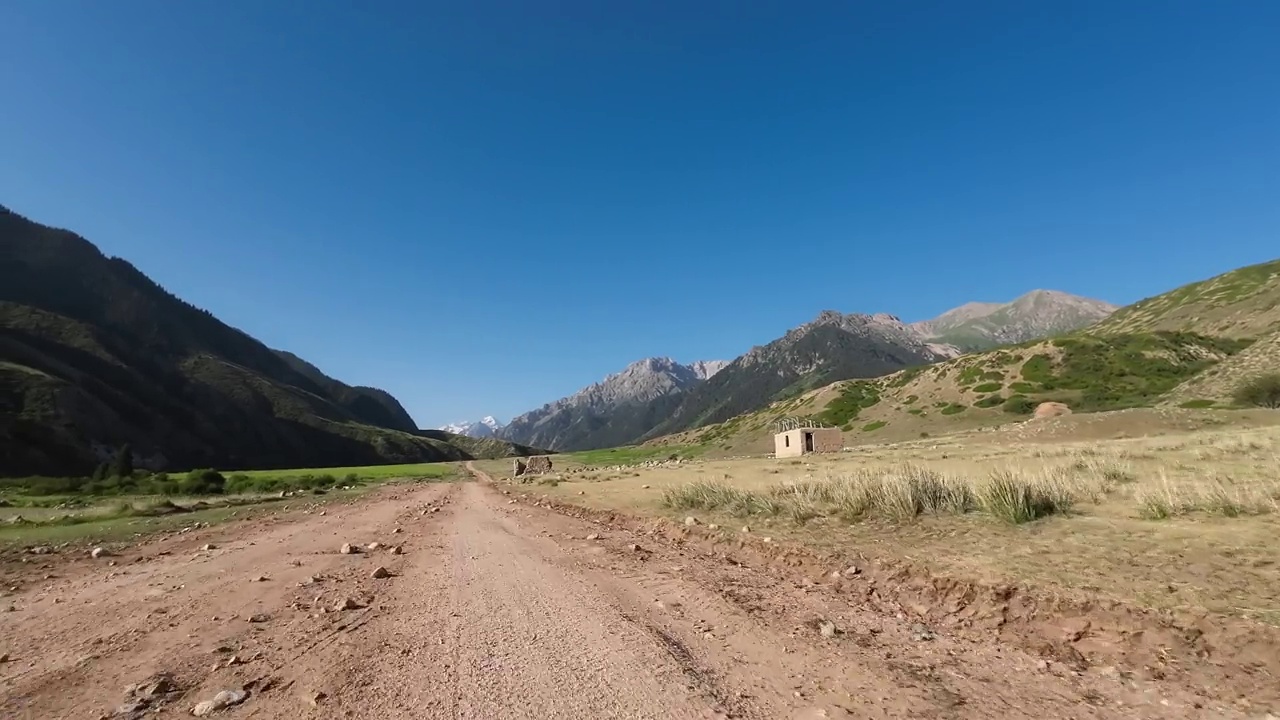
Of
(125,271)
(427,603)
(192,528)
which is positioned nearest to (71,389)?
(125,271)

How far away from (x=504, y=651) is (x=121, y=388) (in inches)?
6472

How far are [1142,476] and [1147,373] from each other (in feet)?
249

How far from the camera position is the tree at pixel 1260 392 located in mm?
47344

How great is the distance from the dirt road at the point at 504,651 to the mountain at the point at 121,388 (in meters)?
111

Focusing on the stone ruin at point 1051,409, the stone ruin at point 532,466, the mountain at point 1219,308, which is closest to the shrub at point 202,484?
the stone ruin at point 532,466

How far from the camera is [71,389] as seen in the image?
102000 mm

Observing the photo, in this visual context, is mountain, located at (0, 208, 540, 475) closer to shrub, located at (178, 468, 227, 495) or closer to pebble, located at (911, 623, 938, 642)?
shrub, located at (178, 468, 227, 495)

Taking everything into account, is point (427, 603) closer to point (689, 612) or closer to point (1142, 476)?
point (689, 612)

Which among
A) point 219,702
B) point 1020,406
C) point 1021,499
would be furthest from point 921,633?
point 1020,406

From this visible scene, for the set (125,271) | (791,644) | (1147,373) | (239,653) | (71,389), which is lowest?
(791,644)

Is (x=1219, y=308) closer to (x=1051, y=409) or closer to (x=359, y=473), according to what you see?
(x=1051, y=409)

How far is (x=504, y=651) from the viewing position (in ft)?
17.2

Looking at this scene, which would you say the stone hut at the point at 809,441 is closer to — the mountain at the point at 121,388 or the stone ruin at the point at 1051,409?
the stone ruin at the point at 1051,409

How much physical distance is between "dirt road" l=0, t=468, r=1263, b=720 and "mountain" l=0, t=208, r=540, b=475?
365 ft
